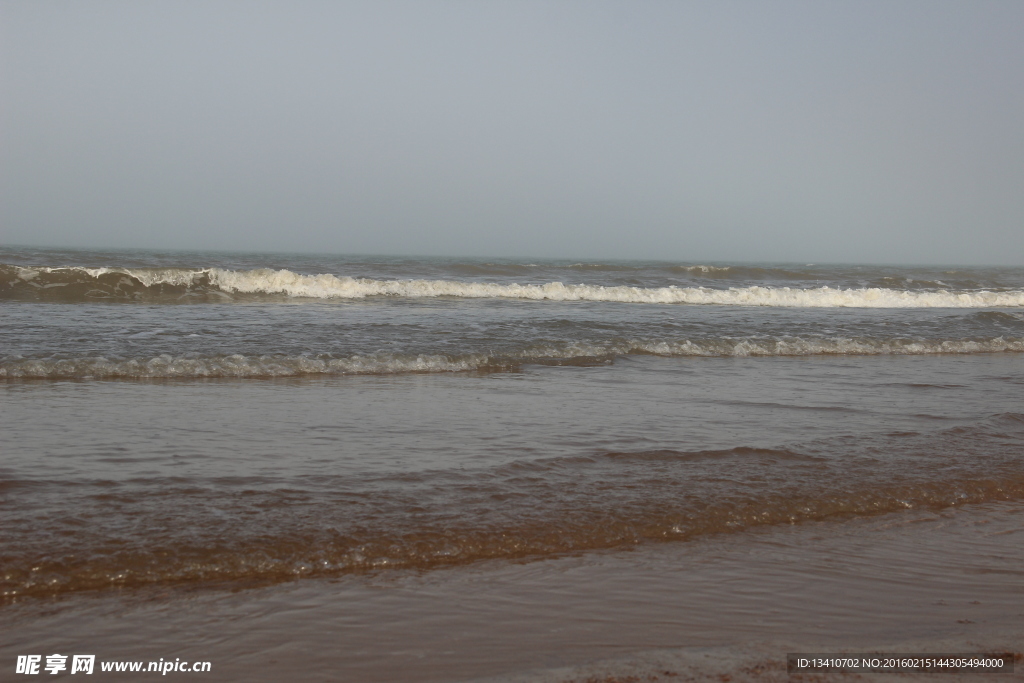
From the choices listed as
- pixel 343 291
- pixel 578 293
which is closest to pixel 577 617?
pixel 343 291

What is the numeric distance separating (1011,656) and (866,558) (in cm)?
99

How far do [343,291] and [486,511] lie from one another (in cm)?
1694

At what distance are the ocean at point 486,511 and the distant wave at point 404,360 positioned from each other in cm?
4

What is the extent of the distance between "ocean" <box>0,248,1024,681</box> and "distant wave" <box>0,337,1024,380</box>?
4 centimetres

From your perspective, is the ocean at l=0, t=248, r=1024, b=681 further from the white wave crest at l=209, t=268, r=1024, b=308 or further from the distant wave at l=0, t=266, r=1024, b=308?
the white wave crest at l=209, t=268, r=1024, b=308

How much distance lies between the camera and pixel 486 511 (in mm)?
3912

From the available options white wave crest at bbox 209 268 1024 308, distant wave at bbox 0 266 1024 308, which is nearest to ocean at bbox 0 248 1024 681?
distant wave at bbox 0 266 1024 308

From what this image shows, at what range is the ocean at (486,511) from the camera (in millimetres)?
2710

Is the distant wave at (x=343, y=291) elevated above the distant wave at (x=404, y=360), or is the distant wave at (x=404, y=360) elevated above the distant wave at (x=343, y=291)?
the distant wave at (x=343, y=291)

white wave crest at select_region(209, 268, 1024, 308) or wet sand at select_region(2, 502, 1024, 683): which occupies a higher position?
white wave crest at select_region(209, 268, 1024, 308)

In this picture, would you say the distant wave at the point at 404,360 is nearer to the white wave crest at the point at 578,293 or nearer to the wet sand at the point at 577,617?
the wet sand at the point at 577,617

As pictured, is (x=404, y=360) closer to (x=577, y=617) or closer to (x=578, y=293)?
(x=577, y=617)

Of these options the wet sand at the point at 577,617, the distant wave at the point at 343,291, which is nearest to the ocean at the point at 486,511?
the wet sand at the point at 577,617

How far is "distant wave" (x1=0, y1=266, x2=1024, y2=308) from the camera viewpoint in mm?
17641
